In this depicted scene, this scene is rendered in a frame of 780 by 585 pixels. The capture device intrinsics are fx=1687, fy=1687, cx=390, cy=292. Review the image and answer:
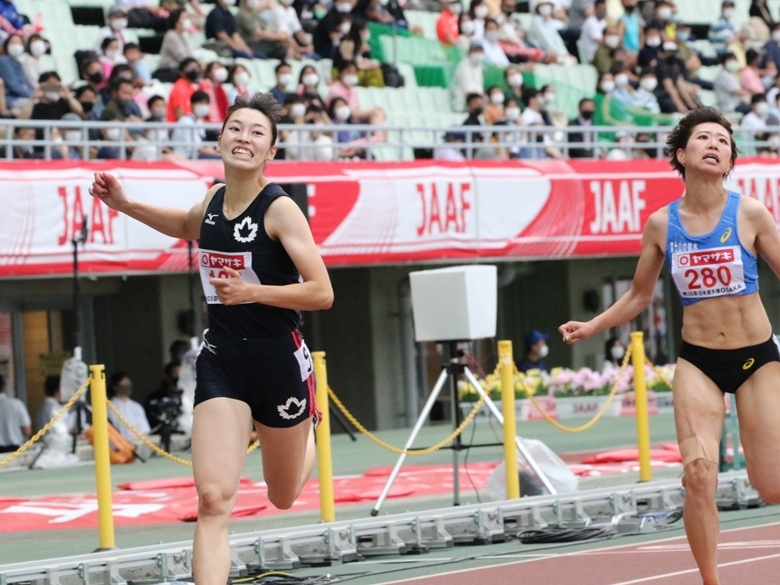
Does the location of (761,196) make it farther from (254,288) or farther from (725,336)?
(254,288)

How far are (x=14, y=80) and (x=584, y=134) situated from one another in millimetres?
8967

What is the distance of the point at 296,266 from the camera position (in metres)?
6.80

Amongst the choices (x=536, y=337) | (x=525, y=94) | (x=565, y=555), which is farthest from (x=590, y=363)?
(x=565, y=555)

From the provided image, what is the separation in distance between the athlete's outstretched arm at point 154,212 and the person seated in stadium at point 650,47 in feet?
68.6

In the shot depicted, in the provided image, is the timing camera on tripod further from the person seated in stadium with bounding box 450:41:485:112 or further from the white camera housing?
the person seated in stadium with bounding box 450:41:485:112

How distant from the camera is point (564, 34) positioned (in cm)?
2861

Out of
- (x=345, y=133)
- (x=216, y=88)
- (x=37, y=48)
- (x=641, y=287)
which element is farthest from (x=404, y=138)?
(x=641, y=287)

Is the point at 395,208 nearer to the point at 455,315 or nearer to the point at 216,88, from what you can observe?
the point at 216,88

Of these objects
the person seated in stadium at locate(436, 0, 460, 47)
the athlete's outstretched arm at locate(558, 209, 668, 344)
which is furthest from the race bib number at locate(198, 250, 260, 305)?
the person seated in stadium at locate(436, 0, 460, 47)

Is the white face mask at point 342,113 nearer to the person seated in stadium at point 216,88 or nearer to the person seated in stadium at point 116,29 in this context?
Result: the person seated in stadium at point 216,88

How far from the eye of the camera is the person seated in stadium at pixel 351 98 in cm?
2253

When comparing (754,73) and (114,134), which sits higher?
(754,73)

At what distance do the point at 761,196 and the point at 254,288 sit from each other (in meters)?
18.7

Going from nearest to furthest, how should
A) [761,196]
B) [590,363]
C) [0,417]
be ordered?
[0,417] → [761,196] → [590,363]
